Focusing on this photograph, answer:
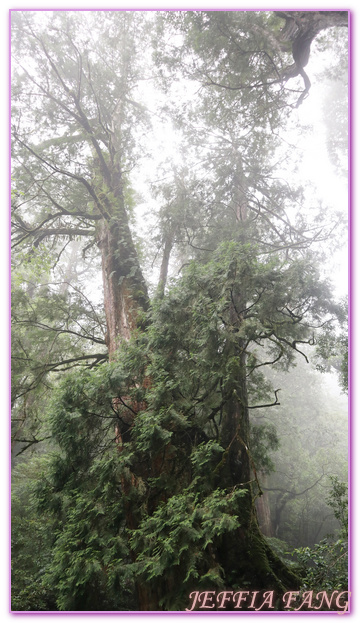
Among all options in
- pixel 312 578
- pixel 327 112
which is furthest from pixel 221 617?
pixel 327 112

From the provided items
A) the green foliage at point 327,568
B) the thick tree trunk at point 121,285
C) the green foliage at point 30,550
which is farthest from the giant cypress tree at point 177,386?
the green foliage at point 30,550

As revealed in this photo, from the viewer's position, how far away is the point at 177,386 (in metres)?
3.34

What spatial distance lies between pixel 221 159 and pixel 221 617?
677cm

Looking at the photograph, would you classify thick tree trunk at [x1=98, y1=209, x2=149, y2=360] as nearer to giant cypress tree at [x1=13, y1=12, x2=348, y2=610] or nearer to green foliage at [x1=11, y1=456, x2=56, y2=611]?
giant cypress tree at [x1=13, y1=12, x2=348, y2=610]

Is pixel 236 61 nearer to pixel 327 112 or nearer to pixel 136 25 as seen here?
pixel 136 25

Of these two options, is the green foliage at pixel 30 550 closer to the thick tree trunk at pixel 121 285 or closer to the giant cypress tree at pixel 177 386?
the giant cypress tree at pixel 177 386

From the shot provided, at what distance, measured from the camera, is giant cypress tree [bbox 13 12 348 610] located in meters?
2.73

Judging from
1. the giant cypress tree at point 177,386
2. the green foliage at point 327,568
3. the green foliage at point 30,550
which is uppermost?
the giant cypress tree at point 177,386

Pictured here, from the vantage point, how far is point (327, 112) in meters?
11.3

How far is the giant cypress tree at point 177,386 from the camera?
2.73m

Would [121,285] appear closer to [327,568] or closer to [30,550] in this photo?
[327,568]

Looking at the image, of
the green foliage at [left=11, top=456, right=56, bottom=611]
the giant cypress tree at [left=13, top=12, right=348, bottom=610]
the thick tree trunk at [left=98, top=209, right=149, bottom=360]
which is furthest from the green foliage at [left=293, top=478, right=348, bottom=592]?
the thick tree trunk at [left=98, top=209, right=149, bottom=360]

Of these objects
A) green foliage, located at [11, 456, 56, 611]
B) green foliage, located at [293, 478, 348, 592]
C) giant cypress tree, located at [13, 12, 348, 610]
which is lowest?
green foliage, located at [11, 456, 56, 611]

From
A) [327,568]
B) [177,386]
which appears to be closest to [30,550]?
[177,386]
